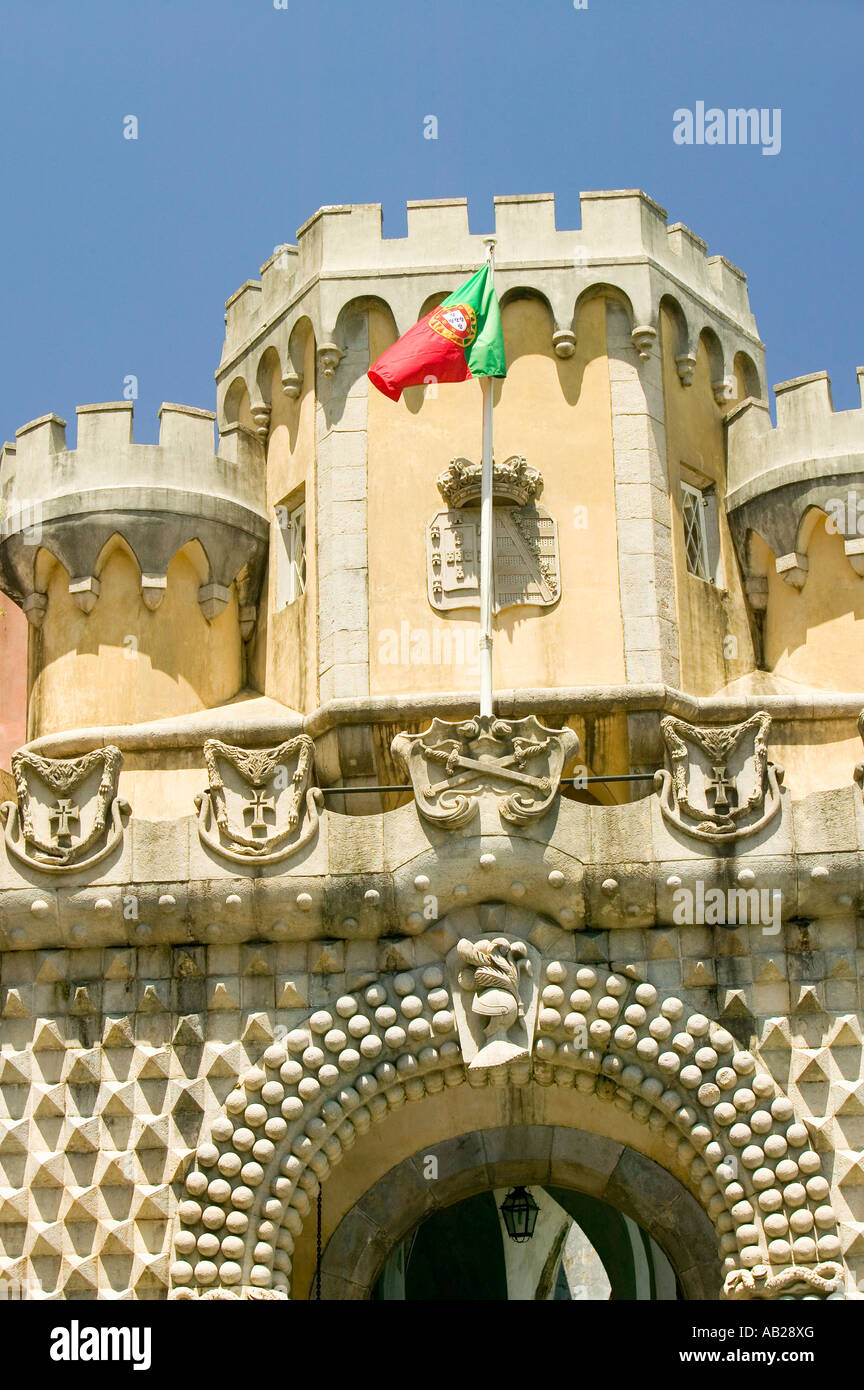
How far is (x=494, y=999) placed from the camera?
20156mm

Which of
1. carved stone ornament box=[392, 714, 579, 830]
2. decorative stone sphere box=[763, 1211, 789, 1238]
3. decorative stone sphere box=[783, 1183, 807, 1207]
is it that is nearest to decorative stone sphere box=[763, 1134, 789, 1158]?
decorative stone sphere box=[783, 1183, 807, 1207]

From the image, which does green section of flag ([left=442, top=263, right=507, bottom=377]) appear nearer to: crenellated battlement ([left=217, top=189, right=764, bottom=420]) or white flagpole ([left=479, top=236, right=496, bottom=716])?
white flagpole ([left=479, top=236, right=496, bottom=716])

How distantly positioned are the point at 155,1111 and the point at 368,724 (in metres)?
A: 4.46

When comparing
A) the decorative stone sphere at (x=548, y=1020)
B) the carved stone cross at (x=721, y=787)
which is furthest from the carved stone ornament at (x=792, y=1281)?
the carved stone cross at (x=721, y=787)

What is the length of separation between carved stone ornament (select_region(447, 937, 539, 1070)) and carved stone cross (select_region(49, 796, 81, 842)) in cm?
403

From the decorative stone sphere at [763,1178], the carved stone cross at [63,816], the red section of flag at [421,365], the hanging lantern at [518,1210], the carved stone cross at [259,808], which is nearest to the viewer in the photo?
the decorative stone sphere at [763,1178]

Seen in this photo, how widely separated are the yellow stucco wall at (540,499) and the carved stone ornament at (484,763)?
1827mm

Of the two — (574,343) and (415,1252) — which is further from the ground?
(574,343)

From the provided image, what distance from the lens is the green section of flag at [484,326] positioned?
22.0 metres

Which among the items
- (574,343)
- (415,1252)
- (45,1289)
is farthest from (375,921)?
(415,1252)

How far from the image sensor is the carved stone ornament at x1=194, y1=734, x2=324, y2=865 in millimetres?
20766

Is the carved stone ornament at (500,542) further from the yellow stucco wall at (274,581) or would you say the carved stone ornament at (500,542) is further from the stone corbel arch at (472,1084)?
the stone corbel arch at (472,1084)
